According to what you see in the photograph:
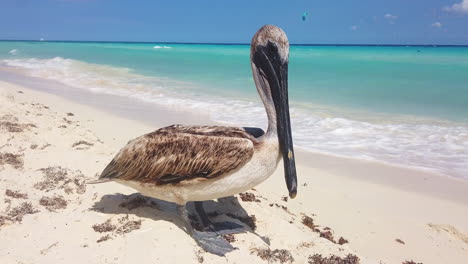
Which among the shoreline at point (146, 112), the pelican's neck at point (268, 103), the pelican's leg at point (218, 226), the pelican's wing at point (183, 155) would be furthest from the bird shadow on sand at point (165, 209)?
the shoreline at point (146, 112)

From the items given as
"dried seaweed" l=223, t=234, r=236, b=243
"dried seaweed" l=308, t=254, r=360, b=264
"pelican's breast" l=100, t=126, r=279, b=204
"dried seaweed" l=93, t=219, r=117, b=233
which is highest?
"pelican's breast" l=100, t=126, r=279, b=204

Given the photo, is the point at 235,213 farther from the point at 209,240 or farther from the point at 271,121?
the point at 271,121

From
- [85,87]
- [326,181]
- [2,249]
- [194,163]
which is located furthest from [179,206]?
[85,87]

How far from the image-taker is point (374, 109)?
13352 mm

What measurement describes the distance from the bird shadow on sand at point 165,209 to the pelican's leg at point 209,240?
194mm

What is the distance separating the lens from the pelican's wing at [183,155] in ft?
11.5

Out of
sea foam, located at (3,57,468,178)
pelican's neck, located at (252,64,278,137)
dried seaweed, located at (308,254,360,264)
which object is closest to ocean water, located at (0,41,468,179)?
sea foam, located at (3,57,468,178)

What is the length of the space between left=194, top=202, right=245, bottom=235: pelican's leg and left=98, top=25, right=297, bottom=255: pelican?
201mm

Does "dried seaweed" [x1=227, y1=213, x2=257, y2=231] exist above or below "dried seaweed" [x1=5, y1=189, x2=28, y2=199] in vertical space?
below

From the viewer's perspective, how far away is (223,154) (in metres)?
3.51

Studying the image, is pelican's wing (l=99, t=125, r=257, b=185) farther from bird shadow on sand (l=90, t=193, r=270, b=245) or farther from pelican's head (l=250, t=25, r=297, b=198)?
bird shadow on sand (l=90, t=193, r=270, b=245)

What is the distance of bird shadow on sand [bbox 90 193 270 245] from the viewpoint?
4.22 meters

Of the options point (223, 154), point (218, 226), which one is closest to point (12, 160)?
point (218, 226)

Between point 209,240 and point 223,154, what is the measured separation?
2.89 feet
